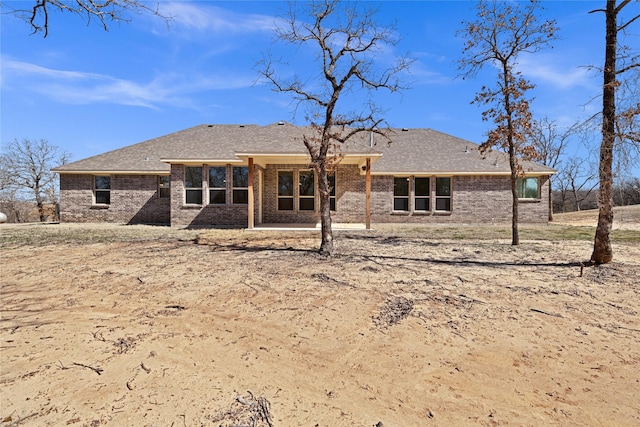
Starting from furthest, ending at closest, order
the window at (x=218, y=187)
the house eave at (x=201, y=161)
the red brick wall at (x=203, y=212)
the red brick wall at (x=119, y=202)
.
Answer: the red brick wall at (x=119, y=202) → the window at (x=218, y=187) → the red brick wall at (x=203, y=212) → the house eave at (x=201, y=161)

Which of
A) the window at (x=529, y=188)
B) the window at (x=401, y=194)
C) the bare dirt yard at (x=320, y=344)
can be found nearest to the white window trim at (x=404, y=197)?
the window at (x=401, y=194)

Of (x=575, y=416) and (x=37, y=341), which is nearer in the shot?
(x=575, y=416)

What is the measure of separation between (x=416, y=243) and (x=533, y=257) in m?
3.01

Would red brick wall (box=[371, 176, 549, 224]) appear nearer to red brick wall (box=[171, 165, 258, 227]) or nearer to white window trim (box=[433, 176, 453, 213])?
white window trim (box=[433, 176, 453, 213])

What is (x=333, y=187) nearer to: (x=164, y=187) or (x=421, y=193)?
(x=421, y=193)

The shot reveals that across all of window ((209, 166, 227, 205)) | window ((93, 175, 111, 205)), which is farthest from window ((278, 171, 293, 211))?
window ((93, 175, 111, 205))

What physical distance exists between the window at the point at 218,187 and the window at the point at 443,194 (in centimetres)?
1096

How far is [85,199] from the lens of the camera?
17.0m

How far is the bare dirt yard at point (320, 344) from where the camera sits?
2451mm

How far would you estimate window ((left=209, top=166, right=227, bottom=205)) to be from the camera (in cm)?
1502

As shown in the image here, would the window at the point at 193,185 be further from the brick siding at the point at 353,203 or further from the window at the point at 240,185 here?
the brick siding at the point at 353,203

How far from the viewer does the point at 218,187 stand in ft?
49.4

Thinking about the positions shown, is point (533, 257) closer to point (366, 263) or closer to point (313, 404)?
point (366, 263)

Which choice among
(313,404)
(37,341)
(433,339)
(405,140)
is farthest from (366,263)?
(405,140)
